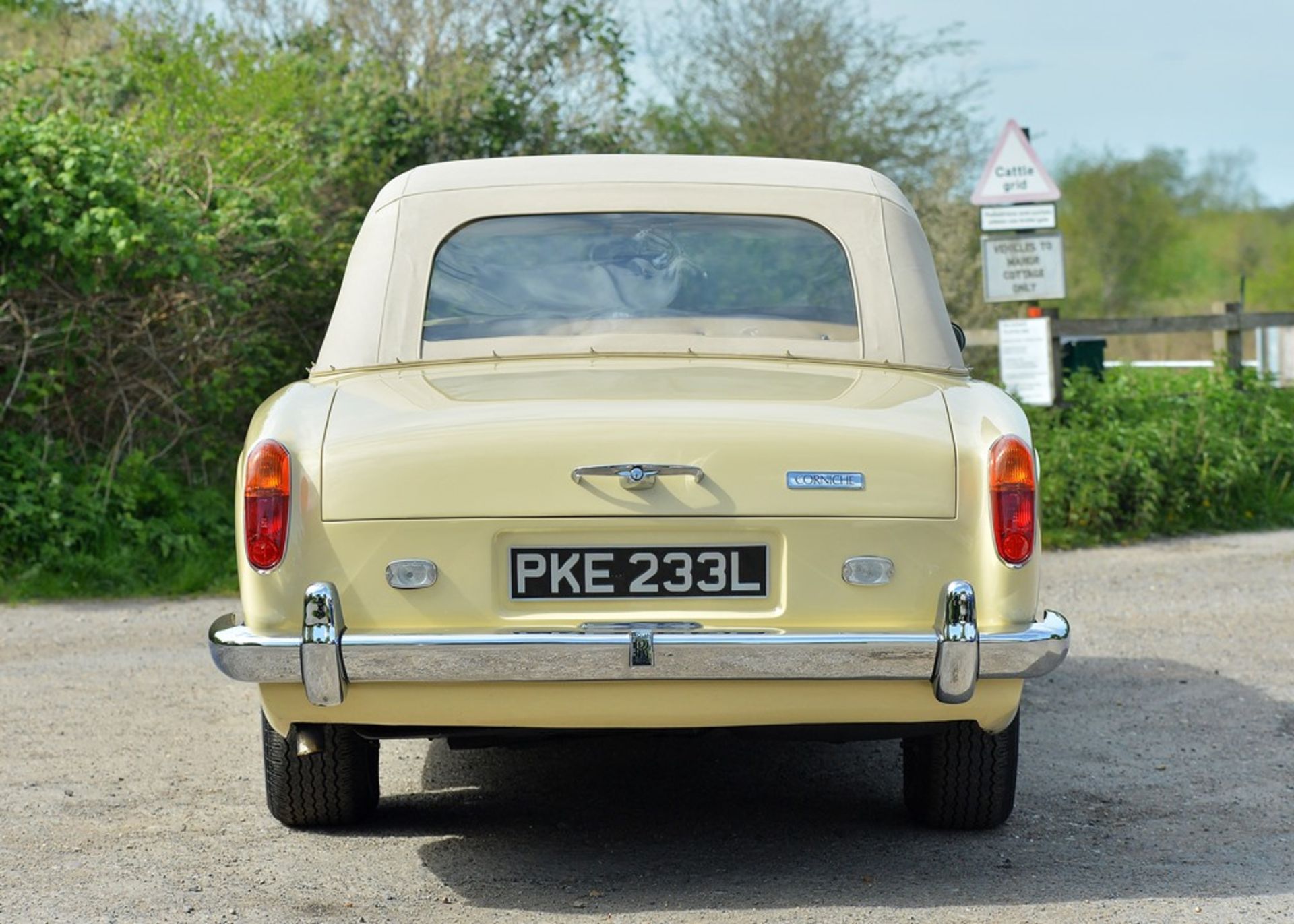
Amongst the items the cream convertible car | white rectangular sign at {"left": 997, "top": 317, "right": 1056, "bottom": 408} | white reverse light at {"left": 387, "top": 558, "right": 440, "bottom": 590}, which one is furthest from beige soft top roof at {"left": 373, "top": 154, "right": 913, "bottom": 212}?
white rectangular sign at {"left": 997, "top": 317, "right": 1056, "bottom": 408}

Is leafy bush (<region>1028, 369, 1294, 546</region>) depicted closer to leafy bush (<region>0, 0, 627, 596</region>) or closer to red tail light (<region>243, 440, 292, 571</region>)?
leafy bush (<region>0, 0, 627, 596</region>)

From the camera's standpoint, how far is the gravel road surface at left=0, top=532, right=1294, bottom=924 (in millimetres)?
3998

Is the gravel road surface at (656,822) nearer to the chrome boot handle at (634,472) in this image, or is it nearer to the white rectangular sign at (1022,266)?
the chrome boot handle at (634,472)

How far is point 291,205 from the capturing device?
37.2ft

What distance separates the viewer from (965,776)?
4.53 meters

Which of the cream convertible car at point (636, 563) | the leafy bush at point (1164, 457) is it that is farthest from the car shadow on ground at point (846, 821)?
the leafy bush at point (1164, 457)

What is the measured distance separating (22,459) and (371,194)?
4.43 m

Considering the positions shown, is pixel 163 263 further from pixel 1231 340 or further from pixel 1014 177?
pixel 1231 340

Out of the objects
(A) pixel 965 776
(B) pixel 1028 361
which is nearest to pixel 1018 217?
(B) pixel 1028 361

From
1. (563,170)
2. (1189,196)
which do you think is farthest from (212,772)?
(1189,196)

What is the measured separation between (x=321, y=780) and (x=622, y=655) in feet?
4.06

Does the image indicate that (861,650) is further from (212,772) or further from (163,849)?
(212,772)

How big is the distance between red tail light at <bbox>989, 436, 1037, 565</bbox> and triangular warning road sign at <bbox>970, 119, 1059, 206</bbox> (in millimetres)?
8428

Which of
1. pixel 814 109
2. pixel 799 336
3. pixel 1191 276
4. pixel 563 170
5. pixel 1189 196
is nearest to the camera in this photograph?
A: pixel 799 336
